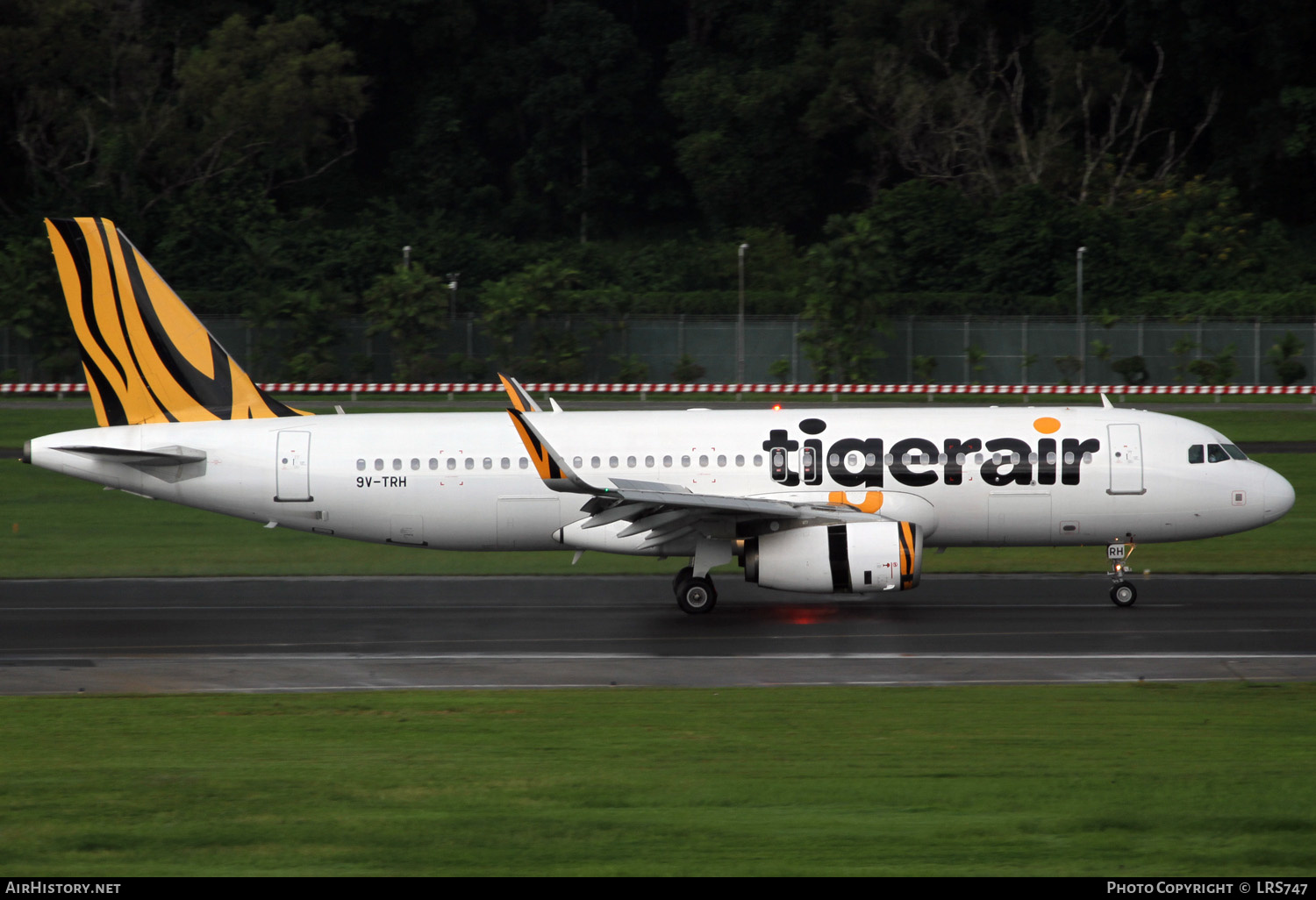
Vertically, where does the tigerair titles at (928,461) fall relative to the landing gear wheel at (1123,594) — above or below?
above

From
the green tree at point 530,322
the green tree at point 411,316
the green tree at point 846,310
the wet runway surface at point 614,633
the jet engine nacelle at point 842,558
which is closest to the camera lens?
the wet runway surface at point 614,633

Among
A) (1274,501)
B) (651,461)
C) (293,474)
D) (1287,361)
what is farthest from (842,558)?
(1287,361)

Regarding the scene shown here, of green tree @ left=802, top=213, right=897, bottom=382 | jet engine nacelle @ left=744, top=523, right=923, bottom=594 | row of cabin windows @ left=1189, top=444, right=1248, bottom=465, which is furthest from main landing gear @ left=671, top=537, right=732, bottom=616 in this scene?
green tree @ left=802, top=213, right=897, bottom=382

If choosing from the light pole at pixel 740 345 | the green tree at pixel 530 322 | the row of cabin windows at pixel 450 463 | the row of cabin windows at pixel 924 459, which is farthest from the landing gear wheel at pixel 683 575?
the light pole at pixel 740 345

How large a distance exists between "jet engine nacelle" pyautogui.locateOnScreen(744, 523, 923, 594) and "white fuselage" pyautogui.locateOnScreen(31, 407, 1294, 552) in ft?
5.48

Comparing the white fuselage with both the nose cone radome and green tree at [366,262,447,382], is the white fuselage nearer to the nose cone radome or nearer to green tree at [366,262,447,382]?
the nose cone radome

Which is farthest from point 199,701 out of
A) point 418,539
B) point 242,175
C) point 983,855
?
point 242,175

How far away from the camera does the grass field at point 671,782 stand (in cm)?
1184

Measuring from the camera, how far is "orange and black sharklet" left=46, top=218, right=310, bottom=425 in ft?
91.6

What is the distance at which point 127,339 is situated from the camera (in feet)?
91.8

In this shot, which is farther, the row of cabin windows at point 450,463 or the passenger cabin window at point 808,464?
the row of cabin windows at point 450,463

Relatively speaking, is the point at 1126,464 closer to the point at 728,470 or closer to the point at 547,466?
the point at 728,470

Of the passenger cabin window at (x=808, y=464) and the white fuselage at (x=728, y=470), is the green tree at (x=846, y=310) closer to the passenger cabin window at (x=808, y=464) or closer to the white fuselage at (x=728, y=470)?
the white fuselage at (x=728, y=470)

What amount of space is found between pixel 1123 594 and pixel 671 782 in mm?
13845
